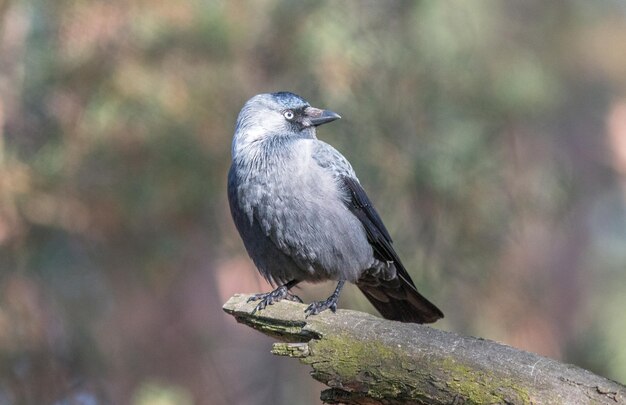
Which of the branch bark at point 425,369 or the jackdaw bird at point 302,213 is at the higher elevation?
the jackdaw bird at point 302,213

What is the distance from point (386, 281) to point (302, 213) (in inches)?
33.8

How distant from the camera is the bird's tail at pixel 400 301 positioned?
5566 millimetres

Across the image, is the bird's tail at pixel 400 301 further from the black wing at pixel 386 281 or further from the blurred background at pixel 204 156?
the blurred background at pixel 204 156

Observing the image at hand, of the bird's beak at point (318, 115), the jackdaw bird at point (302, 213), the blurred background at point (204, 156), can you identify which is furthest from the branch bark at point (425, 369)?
the blurred background at point (204, 156)

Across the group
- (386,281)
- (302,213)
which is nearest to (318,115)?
(302,213)

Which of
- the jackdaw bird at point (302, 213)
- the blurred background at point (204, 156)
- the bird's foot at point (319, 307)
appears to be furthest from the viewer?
the blurred background at point (204, 156)

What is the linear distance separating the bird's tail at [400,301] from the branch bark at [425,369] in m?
1.40

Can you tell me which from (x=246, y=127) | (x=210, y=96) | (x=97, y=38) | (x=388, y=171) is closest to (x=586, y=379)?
(x=246, y=127)

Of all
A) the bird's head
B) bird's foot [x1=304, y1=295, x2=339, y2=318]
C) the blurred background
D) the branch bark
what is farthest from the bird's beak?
the branch bark

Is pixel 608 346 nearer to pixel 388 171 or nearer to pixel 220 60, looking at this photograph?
pixel 388 171

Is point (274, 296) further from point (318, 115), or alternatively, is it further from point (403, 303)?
point (318, 115)

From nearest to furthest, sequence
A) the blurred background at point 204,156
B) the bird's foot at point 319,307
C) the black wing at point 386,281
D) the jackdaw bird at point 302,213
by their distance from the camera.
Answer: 1. the bird's foot at point 319,307
2. the jackdaw bird at point 302,213
3. the black wing at point 386,281
4. the blurred background at point 204,156

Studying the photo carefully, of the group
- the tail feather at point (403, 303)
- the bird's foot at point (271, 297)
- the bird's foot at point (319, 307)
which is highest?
the tail feather at point (403, 303)

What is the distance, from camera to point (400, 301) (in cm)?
572
